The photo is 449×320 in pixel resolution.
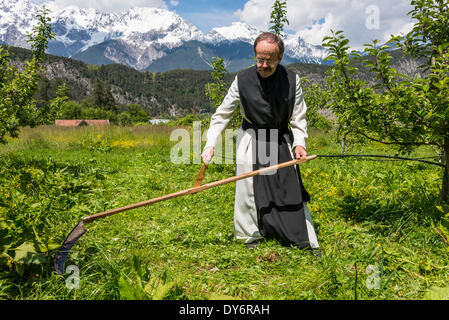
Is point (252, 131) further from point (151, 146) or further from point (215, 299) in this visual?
point (151, 146)

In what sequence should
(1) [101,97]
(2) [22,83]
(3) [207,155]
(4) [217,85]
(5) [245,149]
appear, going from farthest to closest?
(1) [101,97] < (4) [217,85] < (2) [22,83] < (5) [245,149] < (3) [207,155]

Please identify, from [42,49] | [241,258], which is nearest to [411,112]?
[241,258]

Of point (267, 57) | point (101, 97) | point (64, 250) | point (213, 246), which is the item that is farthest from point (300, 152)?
point (101, 97)

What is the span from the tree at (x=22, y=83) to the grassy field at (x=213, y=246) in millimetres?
1139

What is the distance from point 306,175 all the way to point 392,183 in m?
1.87

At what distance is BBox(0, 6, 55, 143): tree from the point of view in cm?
607

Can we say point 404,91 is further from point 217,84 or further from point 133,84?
point 133,84

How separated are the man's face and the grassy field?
6.68 feet

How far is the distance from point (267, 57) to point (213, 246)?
2.29 m

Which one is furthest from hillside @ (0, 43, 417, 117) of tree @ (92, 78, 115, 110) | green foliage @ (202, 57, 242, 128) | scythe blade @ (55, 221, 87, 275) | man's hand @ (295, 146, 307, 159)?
scythe blade @ (55, 221, 87, 275)

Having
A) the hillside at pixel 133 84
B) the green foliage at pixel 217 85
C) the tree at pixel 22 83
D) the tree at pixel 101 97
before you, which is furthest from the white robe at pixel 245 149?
the hillside at pixel 133 84

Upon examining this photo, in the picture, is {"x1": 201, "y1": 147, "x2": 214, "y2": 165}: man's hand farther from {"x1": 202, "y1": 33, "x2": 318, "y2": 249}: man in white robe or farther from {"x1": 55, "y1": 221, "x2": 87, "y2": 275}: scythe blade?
{"x1": 55, "y1": 221, "x2": 87, "y2": 275}: scythe blade

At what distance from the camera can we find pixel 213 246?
3621 millimetres

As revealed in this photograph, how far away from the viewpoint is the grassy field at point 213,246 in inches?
101
